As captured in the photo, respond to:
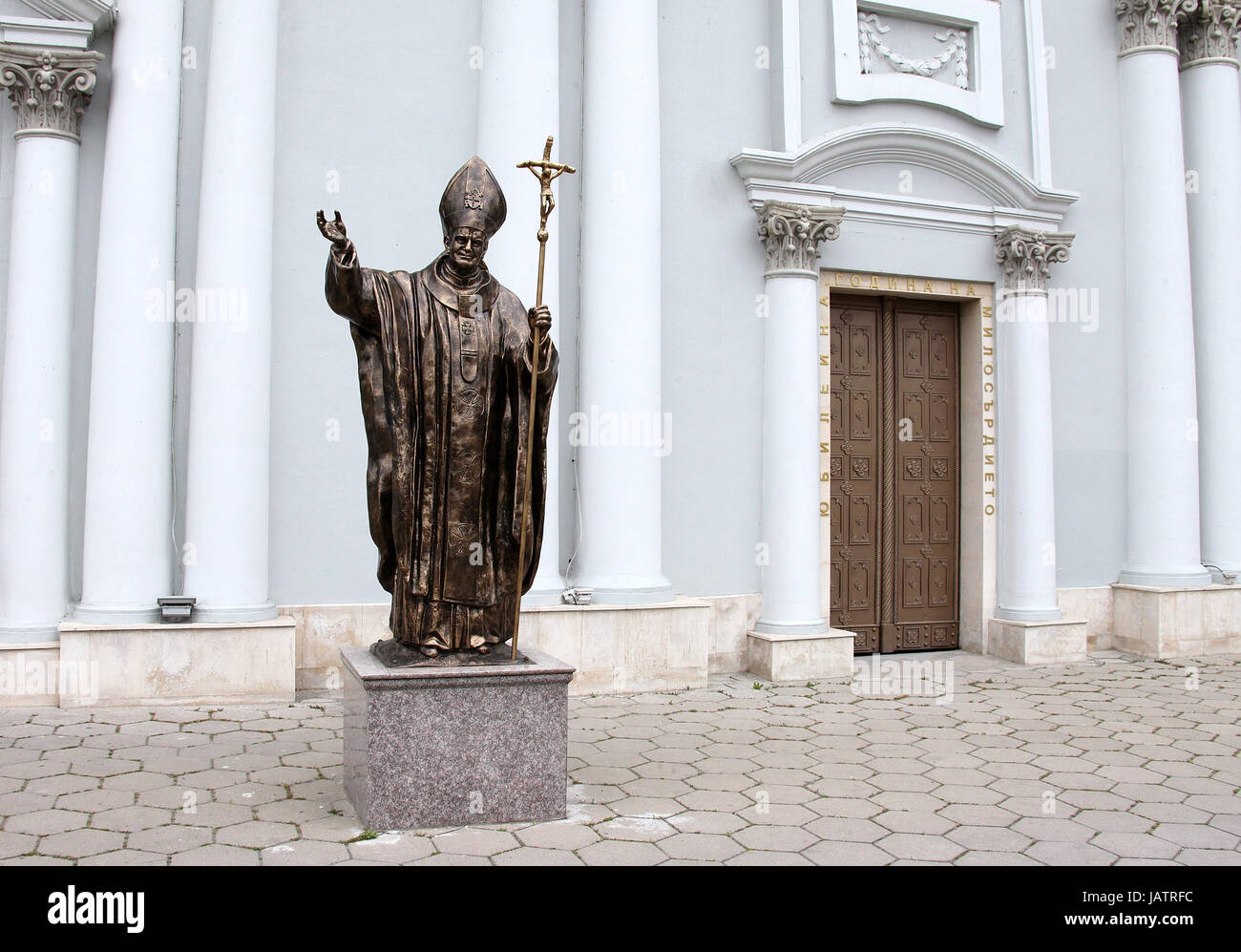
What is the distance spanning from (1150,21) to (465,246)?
8.37 meters

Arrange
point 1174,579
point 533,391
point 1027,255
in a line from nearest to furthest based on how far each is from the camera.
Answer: point 533,391 → point 1027,255 → point 1174,579

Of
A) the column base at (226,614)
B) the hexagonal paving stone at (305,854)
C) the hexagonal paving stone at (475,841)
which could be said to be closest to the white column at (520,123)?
the column base at (226,614)

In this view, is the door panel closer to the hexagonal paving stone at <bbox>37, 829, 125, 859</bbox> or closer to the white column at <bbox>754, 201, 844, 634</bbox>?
the white column at <bbox>754, 201, 844, 634</bbox>

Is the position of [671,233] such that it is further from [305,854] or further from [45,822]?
[45,822]

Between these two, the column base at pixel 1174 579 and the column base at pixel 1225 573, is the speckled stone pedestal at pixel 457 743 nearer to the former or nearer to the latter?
the column base at pixel 1174 579

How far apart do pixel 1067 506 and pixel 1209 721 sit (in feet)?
10.5

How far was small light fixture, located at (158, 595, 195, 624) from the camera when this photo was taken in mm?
6953

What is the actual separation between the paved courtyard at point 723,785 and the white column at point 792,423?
0.94 metres

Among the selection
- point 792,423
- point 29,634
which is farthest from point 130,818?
point 792,423

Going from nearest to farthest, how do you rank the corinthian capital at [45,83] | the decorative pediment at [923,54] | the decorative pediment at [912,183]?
the corinthian capital at [45,83] < the decorative pediment at [912,183] < the decorative pediment at [923,54]

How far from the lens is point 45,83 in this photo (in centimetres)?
706

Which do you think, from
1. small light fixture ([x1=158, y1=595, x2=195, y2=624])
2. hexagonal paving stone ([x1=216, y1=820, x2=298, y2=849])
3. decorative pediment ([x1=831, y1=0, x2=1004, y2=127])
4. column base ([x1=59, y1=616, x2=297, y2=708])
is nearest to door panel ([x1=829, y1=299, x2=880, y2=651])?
decorative pediment ([x1=831, y1=0, x2=1004, y2=127])

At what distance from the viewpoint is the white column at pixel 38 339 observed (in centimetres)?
698
